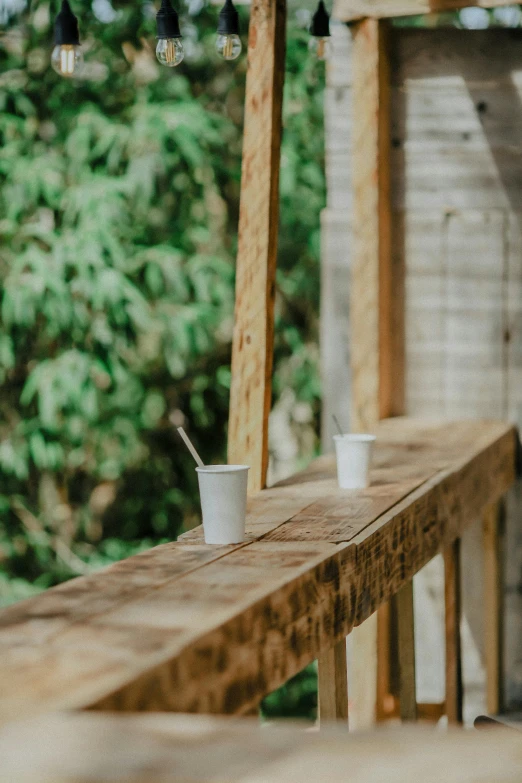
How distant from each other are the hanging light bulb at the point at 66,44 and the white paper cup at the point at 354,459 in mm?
989

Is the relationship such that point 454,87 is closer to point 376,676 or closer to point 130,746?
point 376,676

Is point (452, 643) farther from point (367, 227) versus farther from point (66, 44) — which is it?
point (66, 44)

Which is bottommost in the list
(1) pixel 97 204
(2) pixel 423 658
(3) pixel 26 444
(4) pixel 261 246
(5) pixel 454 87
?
(2) pixel 423 658

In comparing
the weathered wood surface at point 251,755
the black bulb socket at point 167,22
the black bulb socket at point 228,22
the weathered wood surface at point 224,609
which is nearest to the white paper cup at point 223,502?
the weathered wood surface at point 224,609

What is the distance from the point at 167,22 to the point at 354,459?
1069mm

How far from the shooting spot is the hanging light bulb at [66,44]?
2.22 m

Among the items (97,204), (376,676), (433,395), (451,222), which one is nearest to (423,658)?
(376,676)

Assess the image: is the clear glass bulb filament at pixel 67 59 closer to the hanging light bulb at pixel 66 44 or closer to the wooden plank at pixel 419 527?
the hanging light bulb at pixel 66 44

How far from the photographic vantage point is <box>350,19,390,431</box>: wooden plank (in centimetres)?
357

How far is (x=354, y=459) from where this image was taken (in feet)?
7.70

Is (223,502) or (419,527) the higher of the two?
(223,502)

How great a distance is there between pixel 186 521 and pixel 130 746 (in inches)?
172

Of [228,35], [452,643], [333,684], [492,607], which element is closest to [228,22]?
[228,35]

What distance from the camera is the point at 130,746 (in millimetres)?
836
